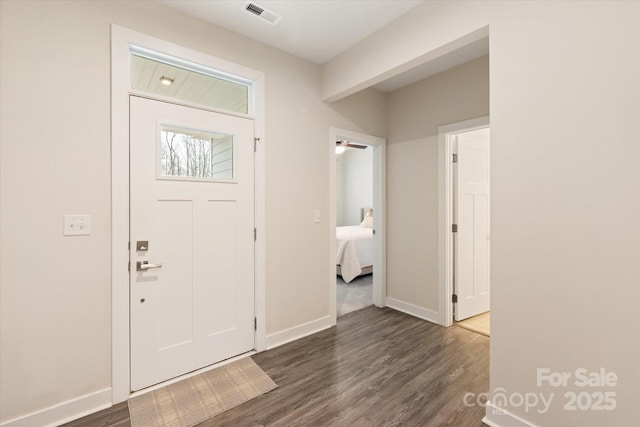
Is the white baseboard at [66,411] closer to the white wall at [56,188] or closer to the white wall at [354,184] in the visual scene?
the white wall at [56,188]

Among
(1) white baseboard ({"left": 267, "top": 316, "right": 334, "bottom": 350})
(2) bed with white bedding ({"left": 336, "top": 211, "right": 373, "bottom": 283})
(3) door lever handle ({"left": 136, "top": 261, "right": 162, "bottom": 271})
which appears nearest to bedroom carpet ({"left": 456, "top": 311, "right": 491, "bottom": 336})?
(1) white baseboard ({"left": 267, "top": 316, "right": 334, "bottom": 350})

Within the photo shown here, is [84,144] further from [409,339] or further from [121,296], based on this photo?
[409,339]

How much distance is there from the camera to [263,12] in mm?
2133

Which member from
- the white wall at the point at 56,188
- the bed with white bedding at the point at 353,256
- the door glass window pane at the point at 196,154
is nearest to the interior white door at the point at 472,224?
the bed with white bedding at the point at 353,256

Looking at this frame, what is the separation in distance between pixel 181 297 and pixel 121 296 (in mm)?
393

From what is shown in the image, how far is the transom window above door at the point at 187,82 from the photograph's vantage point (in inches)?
80.4

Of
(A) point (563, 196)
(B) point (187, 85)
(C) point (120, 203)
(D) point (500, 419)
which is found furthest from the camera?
(B) point (187, 85)

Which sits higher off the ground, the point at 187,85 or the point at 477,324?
the point at 187,85

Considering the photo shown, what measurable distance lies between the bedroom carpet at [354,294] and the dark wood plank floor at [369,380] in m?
0.59

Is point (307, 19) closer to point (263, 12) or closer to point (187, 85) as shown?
point (263, 12)

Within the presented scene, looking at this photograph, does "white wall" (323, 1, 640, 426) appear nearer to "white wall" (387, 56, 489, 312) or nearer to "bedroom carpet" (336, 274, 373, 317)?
"white wall" (387, 56, 489, 312)

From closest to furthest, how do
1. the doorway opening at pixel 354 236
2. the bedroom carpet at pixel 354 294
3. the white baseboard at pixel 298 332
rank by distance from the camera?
the white baseboard at pixel 298 332, the bedroom carpet at pixel 354 294, the doorway opening at pixel 354 236

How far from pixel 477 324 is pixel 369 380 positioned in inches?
67.8

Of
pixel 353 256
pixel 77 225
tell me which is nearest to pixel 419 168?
pixel 353 256
